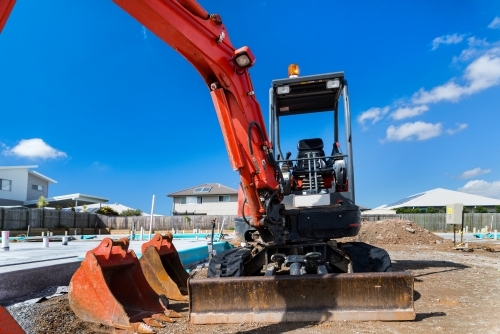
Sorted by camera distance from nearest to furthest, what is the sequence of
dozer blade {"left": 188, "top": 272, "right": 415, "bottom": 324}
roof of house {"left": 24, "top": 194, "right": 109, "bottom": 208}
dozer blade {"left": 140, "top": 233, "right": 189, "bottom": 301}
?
dozer blade {"left": 188, "top": 272, "right": 415, "bottom": 324}
dozer blade {"left": 140, "top": 233, "right": 189, "bottom": 301}
roof of house {"left": 24, "top": 194, "right": 109, "bottom": 208}

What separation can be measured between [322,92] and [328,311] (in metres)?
3.47

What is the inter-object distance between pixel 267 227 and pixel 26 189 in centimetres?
3317

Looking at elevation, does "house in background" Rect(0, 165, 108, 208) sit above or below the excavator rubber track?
above

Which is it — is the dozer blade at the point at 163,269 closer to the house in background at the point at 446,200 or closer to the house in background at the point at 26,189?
the house in background at the point at 26,189

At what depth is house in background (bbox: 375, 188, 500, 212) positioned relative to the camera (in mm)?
45906

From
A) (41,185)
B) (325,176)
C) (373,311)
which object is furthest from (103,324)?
(41,185)

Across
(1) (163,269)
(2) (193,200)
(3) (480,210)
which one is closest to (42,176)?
(2) (193,200)

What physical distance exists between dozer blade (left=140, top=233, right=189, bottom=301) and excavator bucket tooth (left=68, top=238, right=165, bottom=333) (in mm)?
823

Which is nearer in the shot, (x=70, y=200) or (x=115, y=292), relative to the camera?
(x=115, y=292)

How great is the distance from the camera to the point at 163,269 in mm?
5734

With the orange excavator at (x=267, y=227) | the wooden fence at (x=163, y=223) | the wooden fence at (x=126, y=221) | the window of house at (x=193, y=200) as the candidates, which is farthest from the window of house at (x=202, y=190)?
the orange excavator at (x=267, y=227)

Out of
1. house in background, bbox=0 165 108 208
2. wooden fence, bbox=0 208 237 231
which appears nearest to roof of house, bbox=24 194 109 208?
house in background, bbox=0 165 108 208

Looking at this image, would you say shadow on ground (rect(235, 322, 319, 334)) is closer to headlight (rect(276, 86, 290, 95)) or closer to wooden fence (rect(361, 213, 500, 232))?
headlight (rect(276, 86, 290, 95))

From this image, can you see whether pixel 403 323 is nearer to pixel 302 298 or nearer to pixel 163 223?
pixel 302 298
